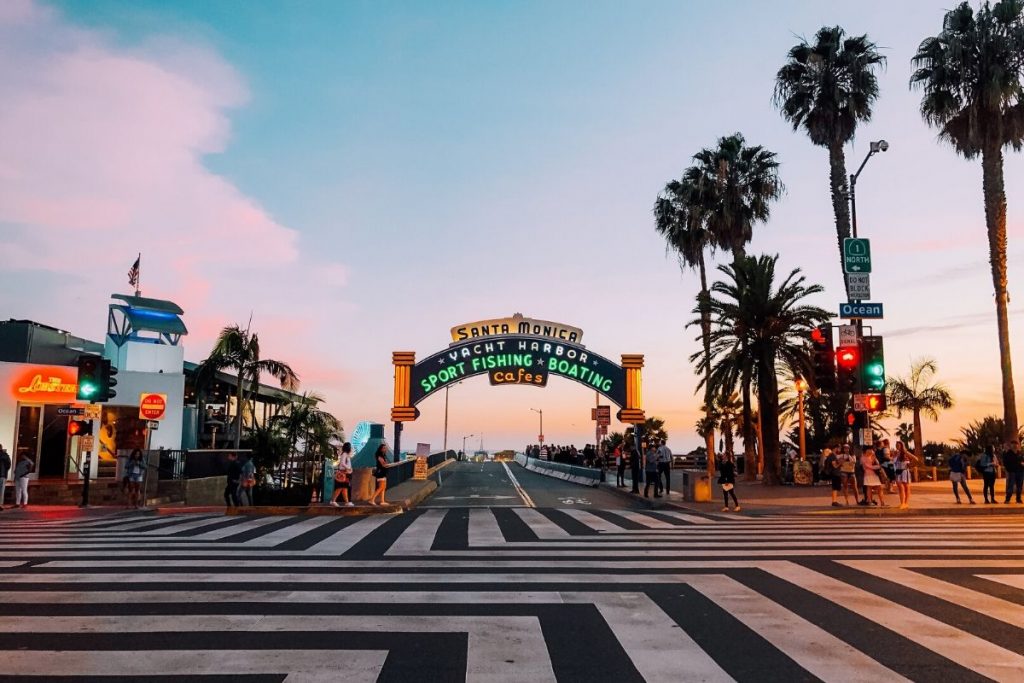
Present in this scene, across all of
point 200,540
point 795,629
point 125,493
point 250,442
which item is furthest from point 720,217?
point 795,629

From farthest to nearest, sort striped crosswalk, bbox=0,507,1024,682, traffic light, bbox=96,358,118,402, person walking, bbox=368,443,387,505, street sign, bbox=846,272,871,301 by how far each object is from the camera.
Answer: traffic light, bbox=96,358,118,402 < street sign, bbox=846,272,871,301 < person walking, bbox=368,443,387,505 < striped crosswalk, bbox=0,507,1024,682

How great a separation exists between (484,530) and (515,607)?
722cm

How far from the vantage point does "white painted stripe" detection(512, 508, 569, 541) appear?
13789 mm

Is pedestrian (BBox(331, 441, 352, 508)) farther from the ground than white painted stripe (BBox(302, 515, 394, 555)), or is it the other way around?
pedestrian (BBox(331, 441, 352, 508))

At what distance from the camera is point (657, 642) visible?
6215mm

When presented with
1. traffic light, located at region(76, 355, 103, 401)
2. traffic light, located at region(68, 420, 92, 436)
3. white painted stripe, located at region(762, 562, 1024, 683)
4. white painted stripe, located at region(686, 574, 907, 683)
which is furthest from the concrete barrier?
white painted stripe, located at region(686, 574, 907, 683)

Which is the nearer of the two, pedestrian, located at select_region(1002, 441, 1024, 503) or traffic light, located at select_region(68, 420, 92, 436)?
pedestrian, located at select_region(1002, 441, 1024, 503)

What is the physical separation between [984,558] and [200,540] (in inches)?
473

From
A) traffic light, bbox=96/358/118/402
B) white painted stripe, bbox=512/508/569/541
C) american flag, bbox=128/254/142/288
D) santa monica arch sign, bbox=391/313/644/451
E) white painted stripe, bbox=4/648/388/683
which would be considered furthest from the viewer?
american flag, bbox=128/254/142/288

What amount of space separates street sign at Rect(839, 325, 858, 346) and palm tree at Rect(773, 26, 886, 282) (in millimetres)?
13031

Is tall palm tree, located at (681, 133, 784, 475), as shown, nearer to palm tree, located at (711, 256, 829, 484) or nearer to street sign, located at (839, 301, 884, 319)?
palm tree, located at (711, 256, 829, 484)

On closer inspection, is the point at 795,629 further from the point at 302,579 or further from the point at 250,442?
the point at 250,442

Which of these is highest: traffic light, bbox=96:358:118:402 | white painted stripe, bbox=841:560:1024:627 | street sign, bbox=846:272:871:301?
street sign, bbox=846:272:871:301

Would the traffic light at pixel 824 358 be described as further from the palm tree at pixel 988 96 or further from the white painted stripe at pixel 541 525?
the palm tree at pixel 988 96
